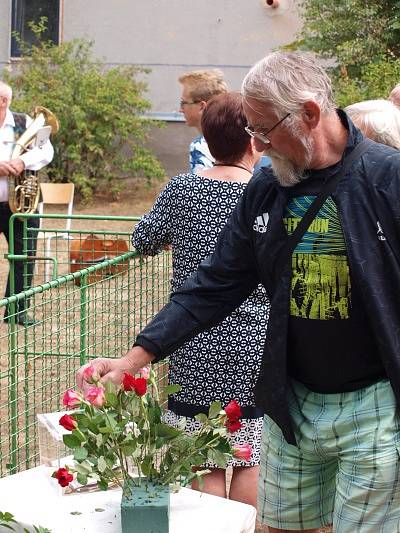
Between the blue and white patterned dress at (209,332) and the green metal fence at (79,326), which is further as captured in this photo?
the green metal fence at (79,326)

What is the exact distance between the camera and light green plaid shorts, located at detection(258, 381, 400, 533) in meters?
2.62

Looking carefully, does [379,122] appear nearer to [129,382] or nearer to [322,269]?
[322,269]

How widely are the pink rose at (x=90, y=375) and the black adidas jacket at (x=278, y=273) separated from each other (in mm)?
222

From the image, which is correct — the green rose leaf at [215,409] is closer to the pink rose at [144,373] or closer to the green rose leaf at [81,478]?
the pink rose at [144,373]

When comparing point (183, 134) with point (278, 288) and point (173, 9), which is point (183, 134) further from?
point (278, 288)

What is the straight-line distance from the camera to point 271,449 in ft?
9.64

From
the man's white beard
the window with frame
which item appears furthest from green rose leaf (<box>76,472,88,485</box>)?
the window with frame

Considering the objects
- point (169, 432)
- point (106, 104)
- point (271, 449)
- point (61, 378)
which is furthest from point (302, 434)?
point (106, 104)

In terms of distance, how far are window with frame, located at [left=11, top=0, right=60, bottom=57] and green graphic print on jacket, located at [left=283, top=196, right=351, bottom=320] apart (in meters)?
15.9

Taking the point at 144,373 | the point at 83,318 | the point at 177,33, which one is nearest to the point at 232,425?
the point at 144,373

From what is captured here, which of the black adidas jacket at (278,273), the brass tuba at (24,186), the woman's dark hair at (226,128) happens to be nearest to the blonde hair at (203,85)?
the woman's dark hair at (226,128)

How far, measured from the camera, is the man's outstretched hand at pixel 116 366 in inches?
110

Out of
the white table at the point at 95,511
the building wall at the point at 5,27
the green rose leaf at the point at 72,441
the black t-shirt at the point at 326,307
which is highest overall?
the building wall at the point at 5,27

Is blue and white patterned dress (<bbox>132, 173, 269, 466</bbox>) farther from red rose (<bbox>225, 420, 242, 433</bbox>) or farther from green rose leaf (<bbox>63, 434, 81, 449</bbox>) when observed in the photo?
green rose leaf (<bbox>63, 434, 81, 449</bbox>)
